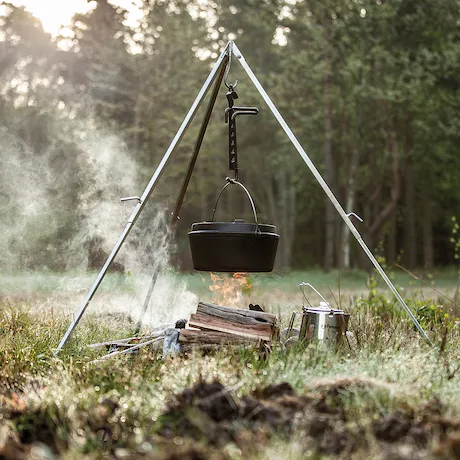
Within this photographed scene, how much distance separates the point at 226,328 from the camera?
4.16 m

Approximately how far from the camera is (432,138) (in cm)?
1744

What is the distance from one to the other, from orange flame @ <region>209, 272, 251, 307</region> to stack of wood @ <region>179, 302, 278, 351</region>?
81 centimetres

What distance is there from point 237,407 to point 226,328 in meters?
1.58

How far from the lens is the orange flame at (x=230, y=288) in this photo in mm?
5090

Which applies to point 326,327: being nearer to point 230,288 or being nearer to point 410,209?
point 230,288

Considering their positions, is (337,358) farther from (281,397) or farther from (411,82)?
(411,82)

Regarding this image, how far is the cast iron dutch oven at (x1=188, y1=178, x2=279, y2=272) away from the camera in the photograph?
13.4 ft

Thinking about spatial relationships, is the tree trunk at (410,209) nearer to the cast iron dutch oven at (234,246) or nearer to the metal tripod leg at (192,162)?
the metal tripod leg at (192,162)

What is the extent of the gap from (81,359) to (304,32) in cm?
1311

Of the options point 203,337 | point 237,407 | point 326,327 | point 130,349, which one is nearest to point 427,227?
point 326,327

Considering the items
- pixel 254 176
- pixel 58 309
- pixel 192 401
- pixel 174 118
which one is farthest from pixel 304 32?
pixel 192 401

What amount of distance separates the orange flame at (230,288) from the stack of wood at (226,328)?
2.64 feet

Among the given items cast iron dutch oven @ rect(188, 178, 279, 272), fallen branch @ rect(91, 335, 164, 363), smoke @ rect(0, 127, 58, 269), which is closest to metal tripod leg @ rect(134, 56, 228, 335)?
fallen branch @ rect(91, 335, 164, 363)

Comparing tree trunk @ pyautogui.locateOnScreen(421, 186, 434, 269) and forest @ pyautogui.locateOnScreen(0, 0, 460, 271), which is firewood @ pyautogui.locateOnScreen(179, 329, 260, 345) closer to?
forest @ pyautogui.locateOnScreen(0, 0, 460, 271)
